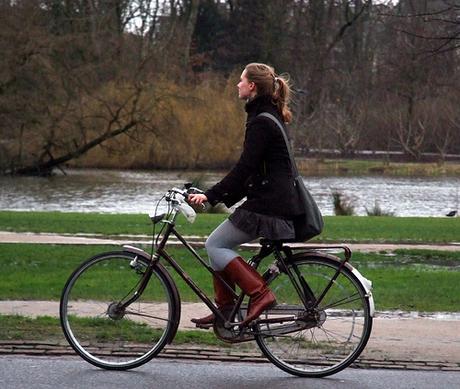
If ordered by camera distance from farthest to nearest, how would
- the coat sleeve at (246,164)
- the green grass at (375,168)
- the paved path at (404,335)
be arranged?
the green grass at (375,168) → the paved path at (404,335) → the coat sleeve at (246,164)

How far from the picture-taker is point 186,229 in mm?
20781

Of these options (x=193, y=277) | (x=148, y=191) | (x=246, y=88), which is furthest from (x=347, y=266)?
(x=148, y=191)

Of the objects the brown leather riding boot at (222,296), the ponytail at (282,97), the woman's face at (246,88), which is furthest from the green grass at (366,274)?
the woman's face at (246,88)

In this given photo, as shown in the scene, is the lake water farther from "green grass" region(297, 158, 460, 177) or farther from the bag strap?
the bag strap

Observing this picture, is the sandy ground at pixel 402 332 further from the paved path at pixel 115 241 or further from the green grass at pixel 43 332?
the paved path at pixel 115 241

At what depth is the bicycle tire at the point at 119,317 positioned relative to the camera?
24.3 ft

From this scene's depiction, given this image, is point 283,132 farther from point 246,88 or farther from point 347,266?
point 347,266

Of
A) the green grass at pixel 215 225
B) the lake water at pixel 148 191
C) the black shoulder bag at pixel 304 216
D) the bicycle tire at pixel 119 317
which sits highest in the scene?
the black shoulder bag at pixel 304 216

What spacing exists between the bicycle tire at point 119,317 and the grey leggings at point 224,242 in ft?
1.15

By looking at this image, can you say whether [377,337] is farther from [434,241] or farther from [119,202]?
[119,202]

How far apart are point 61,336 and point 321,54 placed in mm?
63940

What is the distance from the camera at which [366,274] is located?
1345 centimetres

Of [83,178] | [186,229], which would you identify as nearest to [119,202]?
[83,178]

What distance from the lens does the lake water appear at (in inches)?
1310
